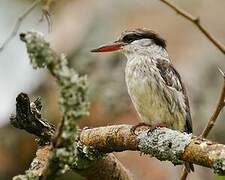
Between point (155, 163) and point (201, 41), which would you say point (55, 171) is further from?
point (201, 41)

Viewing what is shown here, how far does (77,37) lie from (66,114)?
4.30 m

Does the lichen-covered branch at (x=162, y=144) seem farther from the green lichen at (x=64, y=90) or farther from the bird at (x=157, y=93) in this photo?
the bird at (x=157, y=93)

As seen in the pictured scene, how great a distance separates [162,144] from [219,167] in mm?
357

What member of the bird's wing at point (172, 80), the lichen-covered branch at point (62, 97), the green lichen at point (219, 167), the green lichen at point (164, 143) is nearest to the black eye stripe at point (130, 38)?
the bird's wing at point (172, 80)

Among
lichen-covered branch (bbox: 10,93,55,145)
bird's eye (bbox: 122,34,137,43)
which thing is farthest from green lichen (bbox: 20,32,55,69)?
bird's eye (bbox: 122,34,137,43)

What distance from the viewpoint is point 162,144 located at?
93.3 inches

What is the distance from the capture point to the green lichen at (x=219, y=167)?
203 cm

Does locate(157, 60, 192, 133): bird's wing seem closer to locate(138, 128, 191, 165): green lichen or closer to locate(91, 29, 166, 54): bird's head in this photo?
locate(91, 29, 166, 54): bird's head

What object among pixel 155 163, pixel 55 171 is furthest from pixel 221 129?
pixel 55 171

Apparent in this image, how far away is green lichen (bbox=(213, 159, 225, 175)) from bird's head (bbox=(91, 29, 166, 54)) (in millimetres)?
2002

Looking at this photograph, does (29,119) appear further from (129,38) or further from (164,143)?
(129,38)

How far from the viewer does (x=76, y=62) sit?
552 cm

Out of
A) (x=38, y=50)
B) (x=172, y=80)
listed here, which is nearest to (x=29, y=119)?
(x=38, y=50)

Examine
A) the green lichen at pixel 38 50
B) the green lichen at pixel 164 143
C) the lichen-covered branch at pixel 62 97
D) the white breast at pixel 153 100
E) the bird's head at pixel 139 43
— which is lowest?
the white breast at pixel 153 100
